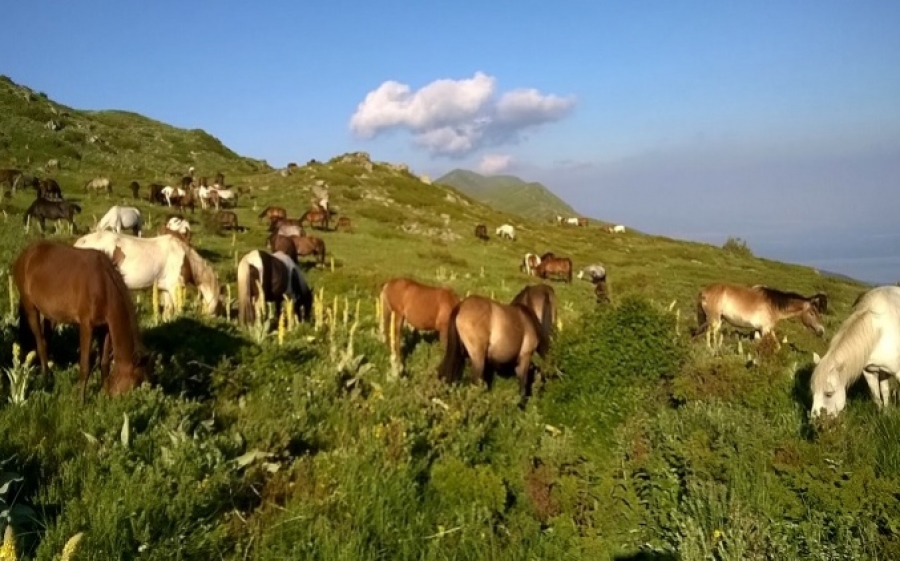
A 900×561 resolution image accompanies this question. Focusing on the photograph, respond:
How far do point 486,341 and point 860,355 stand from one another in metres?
4.56

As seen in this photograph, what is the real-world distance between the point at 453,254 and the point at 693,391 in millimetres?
24059

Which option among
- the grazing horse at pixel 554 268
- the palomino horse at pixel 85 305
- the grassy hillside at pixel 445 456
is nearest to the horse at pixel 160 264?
the grassy hillside at pixel 445 456

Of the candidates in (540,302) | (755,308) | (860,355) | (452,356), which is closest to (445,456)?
(452,356)

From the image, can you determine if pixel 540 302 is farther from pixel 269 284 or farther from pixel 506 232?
pixel 506 232

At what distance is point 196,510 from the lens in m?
5.19

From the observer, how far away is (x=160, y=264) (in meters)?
13.0

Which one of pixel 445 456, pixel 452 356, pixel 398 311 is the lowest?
pixel 445 456

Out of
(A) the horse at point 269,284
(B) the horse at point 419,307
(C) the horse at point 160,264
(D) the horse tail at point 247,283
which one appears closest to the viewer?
(B) the horse at point 419,307

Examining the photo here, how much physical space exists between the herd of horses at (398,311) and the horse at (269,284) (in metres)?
0.02

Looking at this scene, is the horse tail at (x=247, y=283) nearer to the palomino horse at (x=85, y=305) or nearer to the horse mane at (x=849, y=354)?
the palomino horse at (x=85, y=305)

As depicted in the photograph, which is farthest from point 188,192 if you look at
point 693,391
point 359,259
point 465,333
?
point 693,391

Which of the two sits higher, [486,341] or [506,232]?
[506,232]

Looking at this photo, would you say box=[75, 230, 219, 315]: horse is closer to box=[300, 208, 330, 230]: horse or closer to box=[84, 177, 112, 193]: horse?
box=[300, 208, 330, 230]: horse

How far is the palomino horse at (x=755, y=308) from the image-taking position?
51.5 ft
